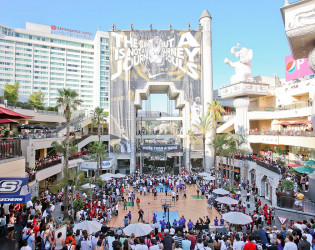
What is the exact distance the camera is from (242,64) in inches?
1567

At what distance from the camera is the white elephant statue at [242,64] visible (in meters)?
39.3

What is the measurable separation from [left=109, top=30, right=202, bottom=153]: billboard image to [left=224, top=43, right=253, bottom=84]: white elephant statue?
9.12 meters

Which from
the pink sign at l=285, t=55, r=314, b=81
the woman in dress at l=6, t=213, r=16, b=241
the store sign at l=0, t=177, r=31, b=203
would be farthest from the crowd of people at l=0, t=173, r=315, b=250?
the pink sign at l=285, t=55, r=314, b=81

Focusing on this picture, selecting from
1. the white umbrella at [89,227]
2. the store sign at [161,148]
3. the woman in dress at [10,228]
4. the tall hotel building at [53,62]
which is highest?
the tall hotel building at [53,62]

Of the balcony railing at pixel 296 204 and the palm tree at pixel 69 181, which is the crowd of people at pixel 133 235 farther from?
the palm tree at pixel 69 181

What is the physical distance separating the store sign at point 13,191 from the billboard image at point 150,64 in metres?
38.1

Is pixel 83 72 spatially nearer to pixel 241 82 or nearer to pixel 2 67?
pixel 2 67

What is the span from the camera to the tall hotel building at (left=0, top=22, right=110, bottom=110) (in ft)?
274

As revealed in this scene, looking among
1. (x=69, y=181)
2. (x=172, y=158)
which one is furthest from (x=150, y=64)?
(x=69, y=181)

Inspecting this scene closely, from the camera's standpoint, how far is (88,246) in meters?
8.65

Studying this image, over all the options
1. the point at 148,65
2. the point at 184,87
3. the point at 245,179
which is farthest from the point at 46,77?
the point at 245,179

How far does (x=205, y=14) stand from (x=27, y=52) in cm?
6903

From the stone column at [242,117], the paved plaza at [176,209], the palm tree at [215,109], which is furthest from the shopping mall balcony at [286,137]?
the paved plaza at [176,209]

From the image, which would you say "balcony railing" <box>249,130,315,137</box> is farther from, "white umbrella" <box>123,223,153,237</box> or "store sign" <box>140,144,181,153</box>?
"white umbrella" <box>123,223,153,237</box>
